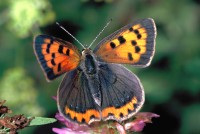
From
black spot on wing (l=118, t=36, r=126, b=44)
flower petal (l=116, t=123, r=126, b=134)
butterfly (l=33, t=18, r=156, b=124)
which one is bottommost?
flower petal (l=116, t=123, r=126, b=134)

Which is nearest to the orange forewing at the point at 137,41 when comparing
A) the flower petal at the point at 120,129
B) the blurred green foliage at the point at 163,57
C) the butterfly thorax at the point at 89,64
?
the butterfly thorax at the point at 89,64

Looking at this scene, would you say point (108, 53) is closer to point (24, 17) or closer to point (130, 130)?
point (130, 130)

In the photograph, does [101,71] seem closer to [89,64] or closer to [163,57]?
[89,64]

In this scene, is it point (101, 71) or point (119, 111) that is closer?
point (119, 111)

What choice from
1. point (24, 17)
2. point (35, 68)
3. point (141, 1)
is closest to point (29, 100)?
point (24, 17)

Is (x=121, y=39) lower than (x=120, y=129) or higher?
higher

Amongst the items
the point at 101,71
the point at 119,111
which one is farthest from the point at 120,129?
the point at 101,71

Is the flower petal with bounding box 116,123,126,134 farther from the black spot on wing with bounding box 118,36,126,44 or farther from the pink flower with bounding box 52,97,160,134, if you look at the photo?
the black spot on wing with bounding box 118,36,126,44

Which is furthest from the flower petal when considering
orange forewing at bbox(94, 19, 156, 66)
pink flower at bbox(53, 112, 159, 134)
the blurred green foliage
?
the blurred green foliage
